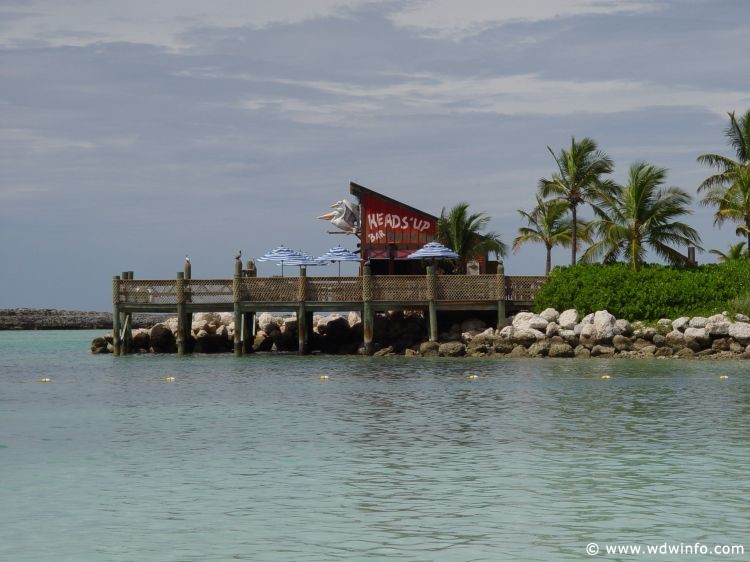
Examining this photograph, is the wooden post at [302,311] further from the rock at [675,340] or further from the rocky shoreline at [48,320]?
the rocky shoreline at [48,320]

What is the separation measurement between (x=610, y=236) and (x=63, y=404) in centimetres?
2535

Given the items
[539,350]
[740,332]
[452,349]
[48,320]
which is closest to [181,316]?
[452,349]

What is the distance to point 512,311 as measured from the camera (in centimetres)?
4303

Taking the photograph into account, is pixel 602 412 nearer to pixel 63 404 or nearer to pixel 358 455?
pixel 358 455

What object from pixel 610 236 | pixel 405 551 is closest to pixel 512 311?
pixel 610 236

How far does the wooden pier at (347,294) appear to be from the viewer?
41.8 m

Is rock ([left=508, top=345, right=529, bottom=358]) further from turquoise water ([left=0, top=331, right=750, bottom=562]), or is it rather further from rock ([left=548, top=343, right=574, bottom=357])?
turquoise water ([left=0, top=331, right=750, bottom=562])

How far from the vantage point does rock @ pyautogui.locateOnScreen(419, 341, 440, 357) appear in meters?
41.6

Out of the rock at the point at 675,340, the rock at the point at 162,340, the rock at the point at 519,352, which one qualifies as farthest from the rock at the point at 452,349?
the rock at the point at 162,340

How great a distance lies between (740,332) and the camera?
3838cm

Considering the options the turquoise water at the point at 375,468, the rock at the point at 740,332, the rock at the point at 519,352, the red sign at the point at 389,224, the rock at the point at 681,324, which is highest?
the red sign at the point at 389,224

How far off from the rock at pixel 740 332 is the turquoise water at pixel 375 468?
6465 millimetres

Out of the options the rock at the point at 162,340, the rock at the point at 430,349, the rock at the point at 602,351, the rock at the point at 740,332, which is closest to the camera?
the rock at the point at 740,332

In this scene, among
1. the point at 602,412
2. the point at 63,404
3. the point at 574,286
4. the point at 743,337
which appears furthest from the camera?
the point at 574,286
